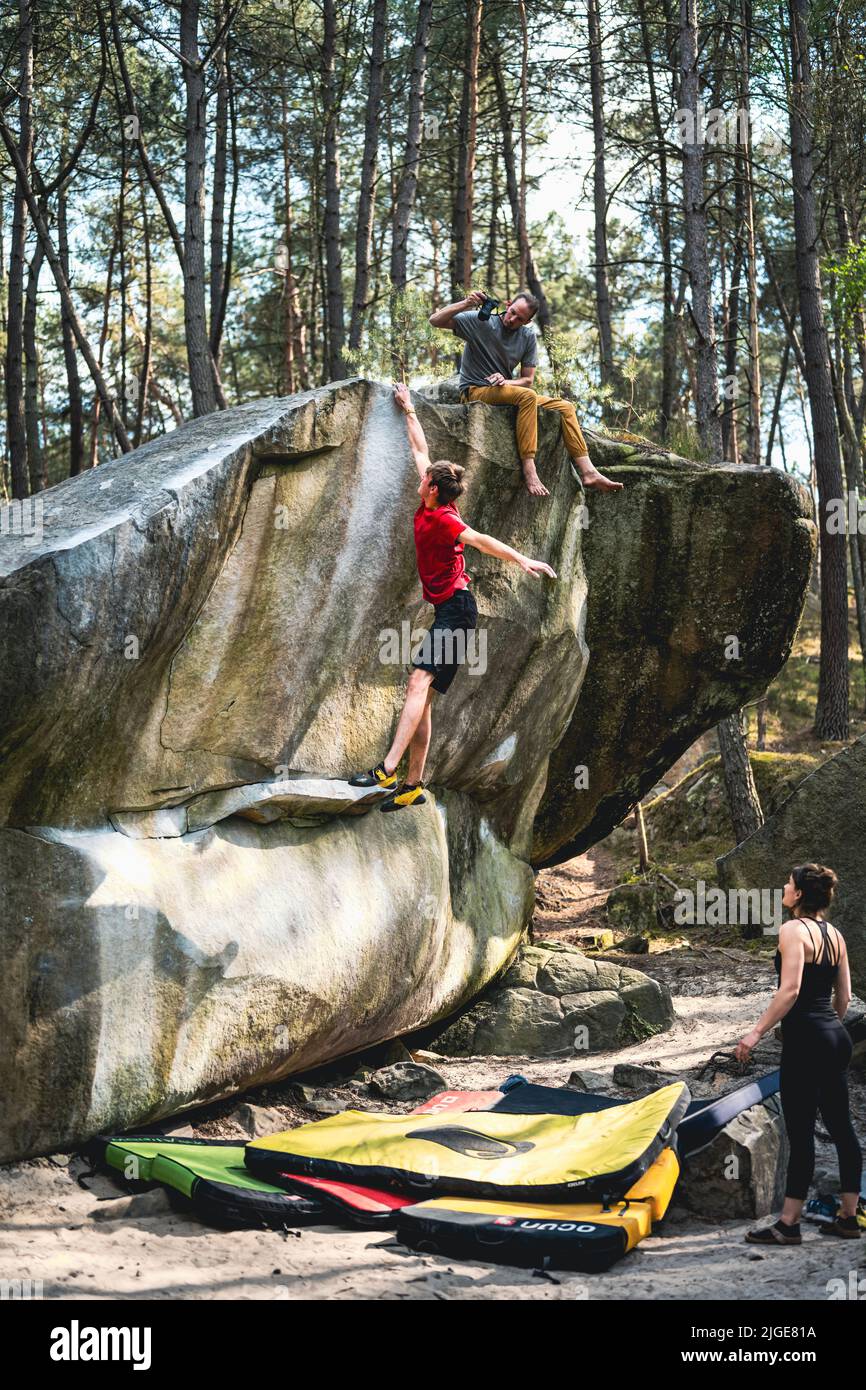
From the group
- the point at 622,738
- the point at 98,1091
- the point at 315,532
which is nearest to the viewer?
the point at 98,1091

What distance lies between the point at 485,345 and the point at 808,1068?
21.6 feet

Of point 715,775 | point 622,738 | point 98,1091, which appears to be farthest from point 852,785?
point 715,775

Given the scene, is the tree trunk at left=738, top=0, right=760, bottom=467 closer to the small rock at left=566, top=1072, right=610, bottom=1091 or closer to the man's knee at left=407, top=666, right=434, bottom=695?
the man's knee at left=407, top=666, right=434, bottom=695

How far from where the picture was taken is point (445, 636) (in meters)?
8.32

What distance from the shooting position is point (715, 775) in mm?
18625

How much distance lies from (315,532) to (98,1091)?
399cm

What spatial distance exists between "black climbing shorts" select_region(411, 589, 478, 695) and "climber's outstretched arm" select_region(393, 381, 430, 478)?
122cm

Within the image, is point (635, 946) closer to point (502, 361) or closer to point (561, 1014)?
point (561, 1014)

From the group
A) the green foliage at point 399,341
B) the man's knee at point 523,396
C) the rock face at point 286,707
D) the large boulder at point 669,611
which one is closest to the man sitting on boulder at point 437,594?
the rock face at point 286,707

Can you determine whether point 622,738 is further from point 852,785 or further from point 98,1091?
point 98,1091

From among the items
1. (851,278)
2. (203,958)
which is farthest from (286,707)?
(851,278)

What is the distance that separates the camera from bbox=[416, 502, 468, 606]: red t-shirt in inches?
327

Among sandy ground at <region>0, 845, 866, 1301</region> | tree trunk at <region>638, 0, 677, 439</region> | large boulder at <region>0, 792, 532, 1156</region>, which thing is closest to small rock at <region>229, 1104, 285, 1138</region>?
large boulder at <region>0, 792, 532, 1156</region>

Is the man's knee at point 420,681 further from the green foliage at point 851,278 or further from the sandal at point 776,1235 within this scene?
the green foliage at point 851,278
